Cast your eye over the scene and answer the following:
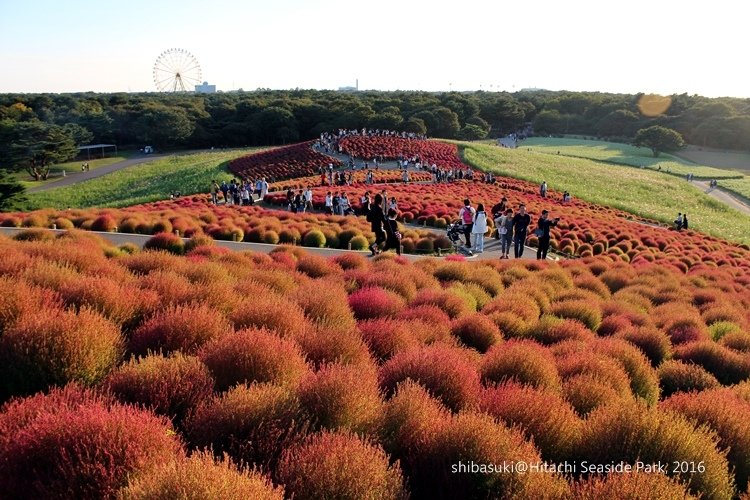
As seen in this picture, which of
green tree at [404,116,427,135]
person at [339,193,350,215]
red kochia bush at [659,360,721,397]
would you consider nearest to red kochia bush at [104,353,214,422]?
red kochia bush at [659,360,721,397]

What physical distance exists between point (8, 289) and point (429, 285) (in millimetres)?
6773

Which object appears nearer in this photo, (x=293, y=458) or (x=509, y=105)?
(x=293, y=458)

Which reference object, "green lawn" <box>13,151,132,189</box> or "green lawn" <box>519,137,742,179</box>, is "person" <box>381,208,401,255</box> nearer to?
"green lawn" <box>13,151,132,189</box>

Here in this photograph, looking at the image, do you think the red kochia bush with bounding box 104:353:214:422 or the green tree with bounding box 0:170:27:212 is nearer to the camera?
the red kochia bush with bounding box 104:353:214:422

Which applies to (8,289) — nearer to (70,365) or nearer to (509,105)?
(70,365)

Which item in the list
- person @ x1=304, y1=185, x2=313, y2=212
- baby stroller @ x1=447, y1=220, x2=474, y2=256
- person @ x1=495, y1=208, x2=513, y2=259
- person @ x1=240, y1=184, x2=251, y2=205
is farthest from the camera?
person @ x1=240, y1=184, x2=251, y2=205

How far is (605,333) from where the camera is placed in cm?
915

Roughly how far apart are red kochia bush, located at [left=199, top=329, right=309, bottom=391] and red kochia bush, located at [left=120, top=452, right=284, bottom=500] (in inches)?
60.7

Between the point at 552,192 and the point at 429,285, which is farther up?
the point at 429,285

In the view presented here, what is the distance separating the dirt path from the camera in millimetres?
57800

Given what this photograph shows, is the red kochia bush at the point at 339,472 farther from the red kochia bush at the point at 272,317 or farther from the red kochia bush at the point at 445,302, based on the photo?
the red kochia bush at the point at 445,302

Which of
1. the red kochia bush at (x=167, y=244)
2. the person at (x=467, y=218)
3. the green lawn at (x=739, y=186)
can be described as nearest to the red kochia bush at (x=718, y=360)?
the person at (x=467, y=218)

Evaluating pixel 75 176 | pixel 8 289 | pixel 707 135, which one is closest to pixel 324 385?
pixel 8 289

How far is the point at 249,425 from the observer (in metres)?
3.78
